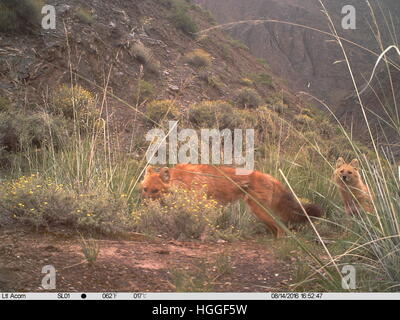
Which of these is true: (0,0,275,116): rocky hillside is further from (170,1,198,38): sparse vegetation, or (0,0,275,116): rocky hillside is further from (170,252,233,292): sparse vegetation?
(170,252,233,292): sparse vegetation

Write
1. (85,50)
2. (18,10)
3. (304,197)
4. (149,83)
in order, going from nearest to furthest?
(304,197) < (18,10) < (85,50) < (149,83)

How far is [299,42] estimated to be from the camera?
2378 inches

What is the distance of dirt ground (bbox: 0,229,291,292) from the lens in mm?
3324

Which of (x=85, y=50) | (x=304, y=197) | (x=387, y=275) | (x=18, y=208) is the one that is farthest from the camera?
(x=85, y=50)

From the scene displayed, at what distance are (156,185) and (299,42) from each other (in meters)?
57.5

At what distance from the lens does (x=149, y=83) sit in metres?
19.7

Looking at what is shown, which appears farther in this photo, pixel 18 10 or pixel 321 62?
pixel 321 62

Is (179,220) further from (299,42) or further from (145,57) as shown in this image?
(299,42)

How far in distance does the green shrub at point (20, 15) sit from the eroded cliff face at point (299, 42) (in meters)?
38.7

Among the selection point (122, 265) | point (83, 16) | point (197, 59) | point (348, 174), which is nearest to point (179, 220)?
point (122, 265)

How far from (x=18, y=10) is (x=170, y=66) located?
862 centimetres

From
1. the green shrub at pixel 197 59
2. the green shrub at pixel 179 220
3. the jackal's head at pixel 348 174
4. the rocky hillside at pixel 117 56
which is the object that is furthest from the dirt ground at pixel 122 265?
the green shrub at pixel 197 59

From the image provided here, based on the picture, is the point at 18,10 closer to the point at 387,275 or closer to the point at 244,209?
the point at 244,209
